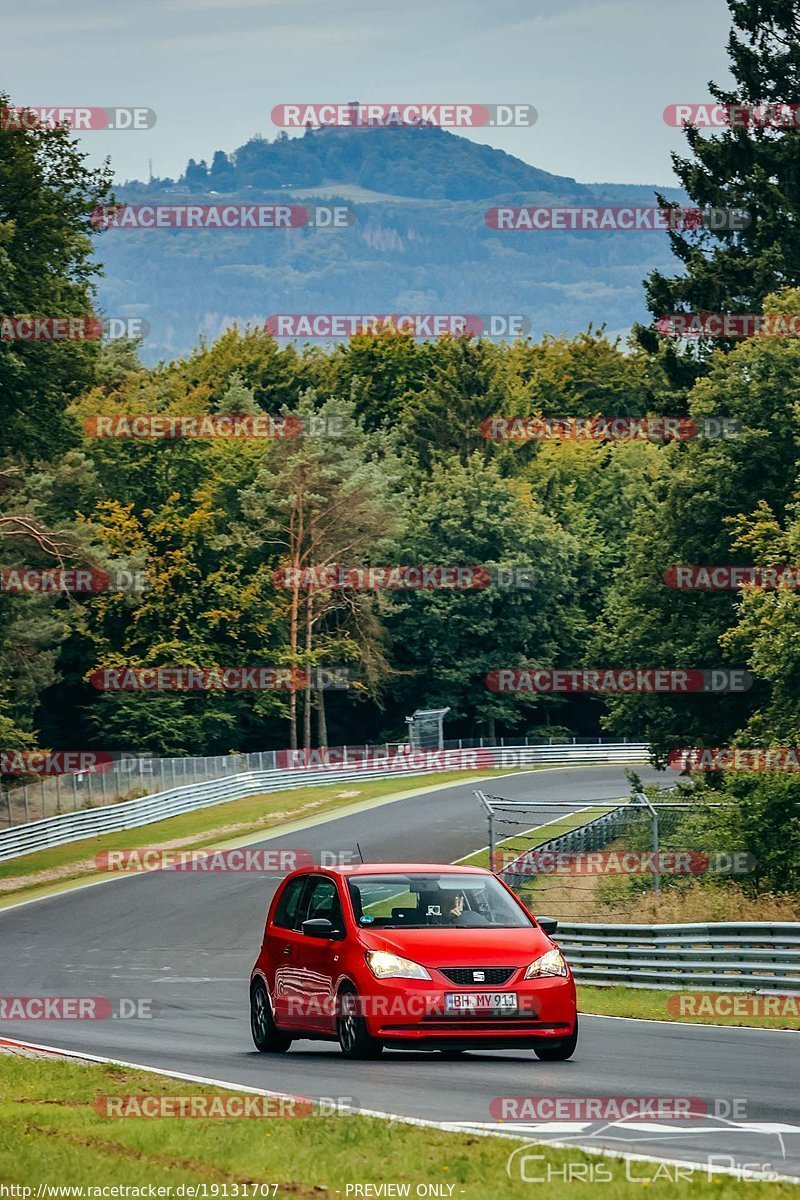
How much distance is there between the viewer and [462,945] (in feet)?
47.0

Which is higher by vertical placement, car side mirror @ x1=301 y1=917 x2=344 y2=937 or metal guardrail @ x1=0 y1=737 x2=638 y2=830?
car side mirror @ x1=301 y1=917 x2=344 y2=937

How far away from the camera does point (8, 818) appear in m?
54.5

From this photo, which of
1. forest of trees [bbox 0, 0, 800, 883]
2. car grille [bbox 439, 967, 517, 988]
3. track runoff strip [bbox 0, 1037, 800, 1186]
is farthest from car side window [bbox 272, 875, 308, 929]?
forest of trees [bbox 0, 0, 800, 883]

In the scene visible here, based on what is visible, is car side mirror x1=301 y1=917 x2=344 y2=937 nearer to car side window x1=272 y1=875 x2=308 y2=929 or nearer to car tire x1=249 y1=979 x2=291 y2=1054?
car side window x1=272 y1=875 x2=308 y2=929

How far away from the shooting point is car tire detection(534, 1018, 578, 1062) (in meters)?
14.5

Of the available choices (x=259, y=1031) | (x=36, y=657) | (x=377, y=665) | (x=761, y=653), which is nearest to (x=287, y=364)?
(x=377, y=665)

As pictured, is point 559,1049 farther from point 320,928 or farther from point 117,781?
point 117,781

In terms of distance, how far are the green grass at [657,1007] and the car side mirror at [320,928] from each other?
17.7ft

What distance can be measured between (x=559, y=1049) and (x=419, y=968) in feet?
4.45

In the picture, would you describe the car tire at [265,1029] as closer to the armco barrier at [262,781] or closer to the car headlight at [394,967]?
A: the car headlight at [394,967]

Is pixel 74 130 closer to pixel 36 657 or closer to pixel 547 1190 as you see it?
pixel 36 657

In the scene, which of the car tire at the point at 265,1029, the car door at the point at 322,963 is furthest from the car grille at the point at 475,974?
the car tire at the point at 265,1029

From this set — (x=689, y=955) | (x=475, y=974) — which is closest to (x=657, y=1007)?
(x=689, y=955)

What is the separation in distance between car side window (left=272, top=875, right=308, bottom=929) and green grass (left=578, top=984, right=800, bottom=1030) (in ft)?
16.3
